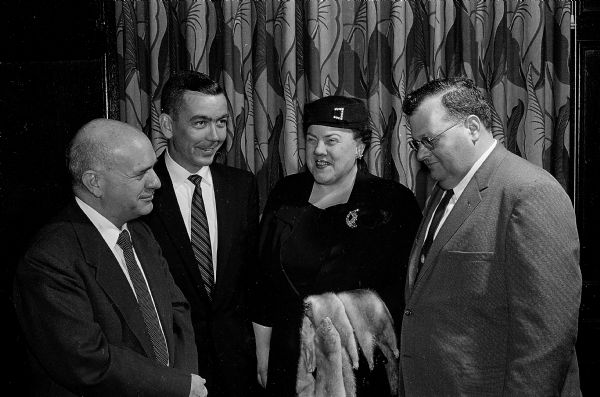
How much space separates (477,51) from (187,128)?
1509 mm

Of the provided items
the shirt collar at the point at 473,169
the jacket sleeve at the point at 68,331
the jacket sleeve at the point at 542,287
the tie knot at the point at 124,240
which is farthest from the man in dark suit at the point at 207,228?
the jacket sleeve at the point at 542,287

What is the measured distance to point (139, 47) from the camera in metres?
3.26

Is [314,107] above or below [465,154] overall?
above

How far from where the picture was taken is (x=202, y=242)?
8.11 feet

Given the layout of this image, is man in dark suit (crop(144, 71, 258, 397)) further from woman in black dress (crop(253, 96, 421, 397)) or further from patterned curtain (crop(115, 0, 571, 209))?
patterned curtain (crop(115, 0, 571, 209))

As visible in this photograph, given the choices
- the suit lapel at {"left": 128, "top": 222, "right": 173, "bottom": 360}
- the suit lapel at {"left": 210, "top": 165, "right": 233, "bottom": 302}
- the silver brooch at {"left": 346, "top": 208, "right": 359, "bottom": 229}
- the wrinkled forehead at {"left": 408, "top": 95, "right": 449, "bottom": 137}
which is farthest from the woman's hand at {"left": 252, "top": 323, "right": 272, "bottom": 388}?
the wrinkled forehead at {"left": 408, "top": 95, "right": 449, "bottom": 137}

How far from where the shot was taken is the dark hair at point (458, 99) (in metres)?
2.01

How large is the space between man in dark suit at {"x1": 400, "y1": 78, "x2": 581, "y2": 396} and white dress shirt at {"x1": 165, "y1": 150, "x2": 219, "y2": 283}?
764 mm

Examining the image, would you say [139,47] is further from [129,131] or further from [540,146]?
[540,146]

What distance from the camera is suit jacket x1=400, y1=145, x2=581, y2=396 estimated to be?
1.71m

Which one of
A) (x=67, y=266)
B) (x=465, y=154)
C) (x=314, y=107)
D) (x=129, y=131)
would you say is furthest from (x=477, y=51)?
(x=67, y=266)

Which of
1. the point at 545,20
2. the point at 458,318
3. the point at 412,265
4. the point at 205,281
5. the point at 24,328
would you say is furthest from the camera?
the point at 545,20

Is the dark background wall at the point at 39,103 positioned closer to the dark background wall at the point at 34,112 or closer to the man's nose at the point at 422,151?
the dark background wall at the point at 34,112

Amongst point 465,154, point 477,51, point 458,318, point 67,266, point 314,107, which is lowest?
point 458,318
